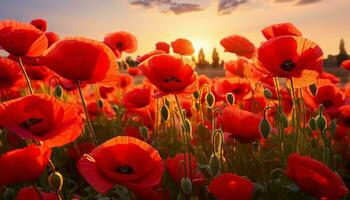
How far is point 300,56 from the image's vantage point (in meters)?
2.47

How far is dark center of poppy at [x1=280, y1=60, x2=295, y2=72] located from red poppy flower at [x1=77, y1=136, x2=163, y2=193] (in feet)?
2.91

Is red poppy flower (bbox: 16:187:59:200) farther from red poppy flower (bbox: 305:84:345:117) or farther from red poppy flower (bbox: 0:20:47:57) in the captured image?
red poppy flower (bbox: 305:84:345:117)

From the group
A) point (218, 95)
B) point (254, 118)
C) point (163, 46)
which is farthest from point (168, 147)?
point (254, 118)

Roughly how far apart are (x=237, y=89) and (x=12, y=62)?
63.9 inches

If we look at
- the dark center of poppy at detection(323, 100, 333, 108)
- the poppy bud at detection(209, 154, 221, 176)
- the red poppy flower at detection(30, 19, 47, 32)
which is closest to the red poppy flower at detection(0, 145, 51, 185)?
the poppy bud at detection(209, 154, 221, 176)

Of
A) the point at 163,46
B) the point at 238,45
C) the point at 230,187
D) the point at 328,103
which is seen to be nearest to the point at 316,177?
the point at 230,187

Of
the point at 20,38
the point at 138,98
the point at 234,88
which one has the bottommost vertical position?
the point at 138,98

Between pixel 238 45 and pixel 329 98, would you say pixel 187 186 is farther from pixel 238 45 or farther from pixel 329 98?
pixel 329 98

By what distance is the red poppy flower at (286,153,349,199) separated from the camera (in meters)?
1.78

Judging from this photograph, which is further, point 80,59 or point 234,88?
point 234,88

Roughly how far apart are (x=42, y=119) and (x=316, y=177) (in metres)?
1.05

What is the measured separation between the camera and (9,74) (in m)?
3.36

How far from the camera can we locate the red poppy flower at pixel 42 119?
6.27 ft

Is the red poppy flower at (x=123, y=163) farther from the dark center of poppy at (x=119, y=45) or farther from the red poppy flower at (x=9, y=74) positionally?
the dark center of poppy at (x=119, y=45)
